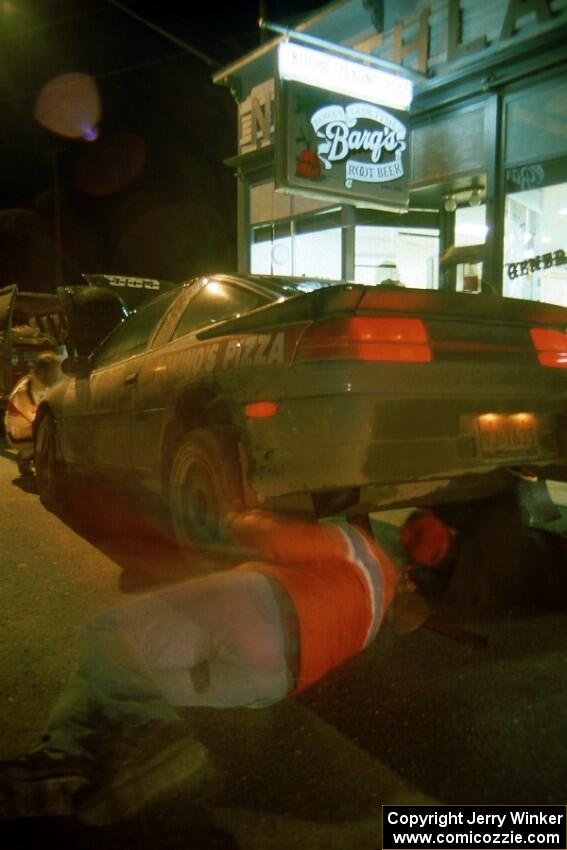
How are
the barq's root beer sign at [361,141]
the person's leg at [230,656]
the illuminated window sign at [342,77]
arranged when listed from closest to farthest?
the person's leg at [230,656] → the illuminated window sign at [342,77] → the barq's root beer sign at [361,141]

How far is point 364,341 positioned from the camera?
3.00 metres

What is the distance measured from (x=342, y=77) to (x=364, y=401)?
7.40m

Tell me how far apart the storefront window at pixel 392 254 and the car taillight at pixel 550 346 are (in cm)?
878

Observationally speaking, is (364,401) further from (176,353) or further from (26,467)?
(26,467)

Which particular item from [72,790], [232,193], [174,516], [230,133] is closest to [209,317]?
[174,516]

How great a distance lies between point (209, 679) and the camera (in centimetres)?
235

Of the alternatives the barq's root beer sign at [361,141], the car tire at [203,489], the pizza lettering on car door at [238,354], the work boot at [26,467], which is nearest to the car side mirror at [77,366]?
the pizza lettering on car door at [238,354]

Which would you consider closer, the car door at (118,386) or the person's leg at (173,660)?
the person's leg at (173,660)

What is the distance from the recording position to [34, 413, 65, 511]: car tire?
608cm

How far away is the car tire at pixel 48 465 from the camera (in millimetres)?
6082

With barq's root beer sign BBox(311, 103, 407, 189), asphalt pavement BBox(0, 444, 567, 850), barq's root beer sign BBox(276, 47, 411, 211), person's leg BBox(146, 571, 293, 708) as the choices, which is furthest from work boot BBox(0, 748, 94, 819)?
barq's root beer sign BBox(311, 103, 407, 189)

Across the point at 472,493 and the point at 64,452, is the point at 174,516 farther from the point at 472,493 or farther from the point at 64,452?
the point at 64,452

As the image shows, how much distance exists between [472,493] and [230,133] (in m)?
27.7

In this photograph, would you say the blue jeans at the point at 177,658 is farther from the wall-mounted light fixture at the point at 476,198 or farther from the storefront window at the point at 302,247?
the storefront window at the point at 302,247
